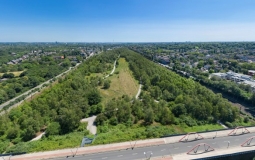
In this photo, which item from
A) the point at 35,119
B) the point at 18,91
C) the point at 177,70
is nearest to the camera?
the point at 35,119

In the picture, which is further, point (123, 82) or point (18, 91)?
point (123, 82)

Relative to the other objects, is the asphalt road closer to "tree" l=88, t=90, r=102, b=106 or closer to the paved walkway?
the paved walkway

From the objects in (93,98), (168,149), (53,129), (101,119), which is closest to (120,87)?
(93,98)

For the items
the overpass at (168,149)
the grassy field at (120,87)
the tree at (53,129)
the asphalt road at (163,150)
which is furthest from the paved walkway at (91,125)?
the grassy field at (120,87)

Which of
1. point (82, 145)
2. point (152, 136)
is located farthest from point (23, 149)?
point (152, 136)

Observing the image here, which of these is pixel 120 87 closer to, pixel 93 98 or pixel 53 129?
pixel 93 98

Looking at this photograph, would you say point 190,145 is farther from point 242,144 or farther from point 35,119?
point 35,119

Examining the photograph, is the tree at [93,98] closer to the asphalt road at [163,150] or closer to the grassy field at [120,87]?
the grassy field at [120,87]
